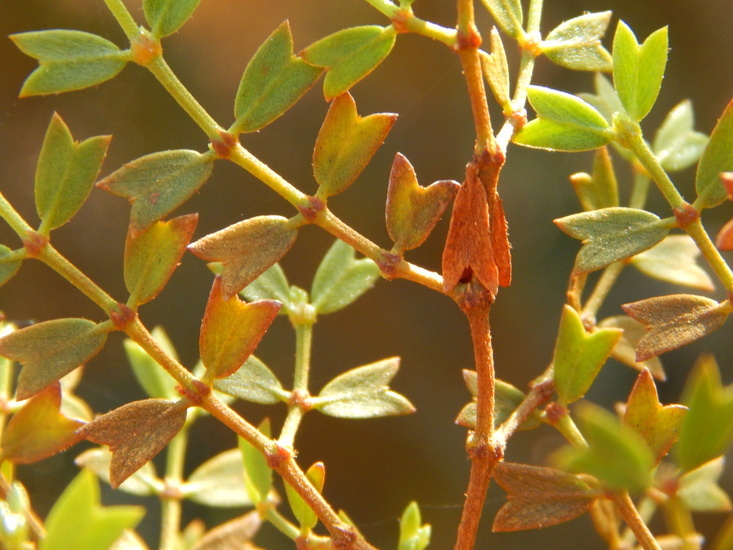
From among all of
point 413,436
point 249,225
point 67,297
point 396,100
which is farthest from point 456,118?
point 249,225

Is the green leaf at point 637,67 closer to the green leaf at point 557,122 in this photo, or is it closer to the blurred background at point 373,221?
the green leaf at point 557,122

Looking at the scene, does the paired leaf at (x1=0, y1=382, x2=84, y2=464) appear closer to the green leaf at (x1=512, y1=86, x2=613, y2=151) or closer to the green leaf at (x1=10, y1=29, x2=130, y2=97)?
the green leaf at (x1=10, y1=29, x2=130, y2=97)

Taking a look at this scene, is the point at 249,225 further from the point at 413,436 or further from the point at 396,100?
the point at 396,100

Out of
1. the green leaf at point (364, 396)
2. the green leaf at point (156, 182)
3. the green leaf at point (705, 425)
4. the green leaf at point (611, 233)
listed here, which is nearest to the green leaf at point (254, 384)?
the green leaf at point (364, 396)

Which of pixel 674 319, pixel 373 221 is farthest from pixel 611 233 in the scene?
pixel 373 221

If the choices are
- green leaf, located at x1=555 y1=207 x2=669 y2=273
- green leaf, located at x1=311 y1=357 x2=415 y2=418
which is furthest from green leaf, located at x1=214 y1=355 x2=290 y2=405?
green leaf, located at x1=555 y1=207 x2=669 y2=273

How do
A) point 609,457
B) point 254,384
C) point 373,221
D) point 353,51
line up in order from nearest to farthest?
point 609,457 → point 353,51 → point 254,384 → point 373,221

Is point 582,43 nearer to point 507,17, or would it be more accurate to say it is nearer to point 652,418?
point 507,17
